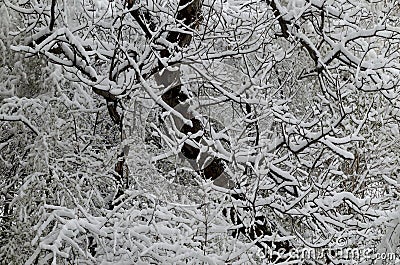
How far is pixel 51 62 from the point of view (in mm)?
4172

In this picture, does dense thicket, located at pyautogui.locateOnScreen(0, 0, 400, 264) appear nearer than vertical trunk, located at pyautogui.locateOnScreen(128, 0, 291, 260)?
Yes

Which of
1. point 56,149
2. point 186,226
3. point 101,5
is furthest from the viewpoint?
point 101,5

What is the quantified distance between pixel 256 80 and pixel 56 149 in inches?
65.5

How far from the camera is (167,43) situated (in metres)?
4.32

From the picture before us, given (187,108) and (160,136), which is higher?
(187,108)

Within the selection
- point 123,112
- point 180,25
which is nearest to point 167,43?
point 180,25

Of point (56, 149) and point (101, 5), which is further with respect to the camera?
point (101, 5)

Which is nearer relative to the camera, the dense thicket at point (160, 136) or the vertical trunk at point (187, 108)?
the dense thicket at point (160, 136)

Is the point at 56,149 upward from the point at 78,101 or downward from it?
downward

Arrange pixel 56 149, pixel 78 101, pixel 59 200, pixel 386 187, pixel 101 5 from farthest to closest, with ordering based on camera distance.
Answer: pixel 386 187 < pixel 101 5 < pixel 78 101 < pixel 56 149 < pixel 59 200

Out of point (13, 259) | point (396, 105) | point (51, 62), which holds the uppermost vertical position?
point (396, 105)

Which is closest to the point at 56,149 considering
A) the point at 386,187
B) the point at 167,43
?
the point at 167,43

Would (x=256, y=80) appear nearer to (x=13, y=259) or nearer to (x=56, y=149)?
(x=56, y=149)

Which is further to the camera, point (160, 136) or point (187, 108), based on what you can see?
point (187, 108)
